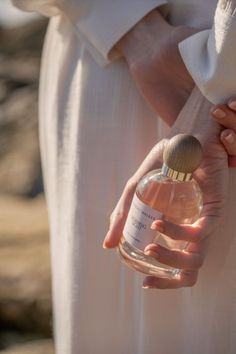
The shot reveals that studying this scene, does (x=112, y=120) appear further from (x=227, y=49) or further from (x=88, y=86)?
(x=227, y=49)

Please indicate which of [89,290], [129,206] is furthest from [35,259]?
[129,206]

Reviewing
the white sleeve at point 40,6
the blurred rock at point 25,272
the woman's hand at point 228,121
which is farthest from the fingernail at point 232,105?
the blurred rock at point 25,272

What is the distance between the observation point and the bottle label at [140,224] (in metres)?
0.95

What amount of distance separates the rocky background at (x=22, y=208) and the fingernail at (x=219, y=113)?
164 cm

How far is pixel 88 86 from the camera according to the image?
1.17 metres

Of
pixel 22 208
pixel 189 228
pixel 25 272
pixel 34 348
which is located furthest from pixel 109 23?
pixel 22 208

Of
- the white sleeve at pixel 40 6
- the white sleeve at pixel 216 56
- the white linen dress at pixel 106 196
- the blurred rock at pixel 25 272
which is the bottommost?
the blurred rock at pixel 25 272

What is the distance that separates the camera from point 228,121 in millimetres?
987

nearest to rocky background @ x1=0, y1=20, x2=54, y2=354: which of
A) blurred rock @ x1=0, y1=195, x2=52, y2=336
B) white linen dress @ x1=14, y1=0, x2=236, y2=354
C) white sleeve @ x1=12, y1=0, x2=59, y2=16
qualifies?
blurred rock @ x1=0, y1=195, x2=52, y2=336

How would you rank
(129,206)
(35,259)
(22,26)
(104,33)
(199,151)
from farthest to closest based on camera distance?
(22,26) < (35,259) < (104,33) < (129,206) < (199,151)

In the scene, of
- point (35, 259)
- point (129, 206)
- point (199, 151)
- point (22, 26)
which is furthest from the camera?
point (22, 26)

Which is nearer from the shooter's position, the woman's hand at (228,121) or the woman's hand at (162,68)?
the woman's hand at (228,121)

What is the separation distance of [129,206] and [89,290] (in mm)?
227

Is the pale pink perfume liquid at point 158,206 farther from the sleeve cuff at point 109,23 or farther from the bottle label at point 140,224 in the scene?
the sleeve cuff at point 109,23
